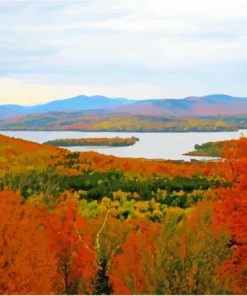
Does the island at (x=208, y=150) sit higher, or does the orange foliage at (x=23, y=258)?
the orange foliage at (x=23, y=258)

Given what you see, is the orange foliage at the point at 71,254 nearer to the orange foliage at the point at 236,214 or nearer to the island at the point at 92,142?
the orange foliage at the point at 236,214

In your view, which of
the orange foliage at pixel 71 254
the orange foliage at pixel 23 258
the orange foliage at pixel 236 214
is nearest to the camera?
the orange foliage at pixel 23 258

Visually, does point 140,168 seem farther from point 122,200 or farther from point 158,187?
point 122,200

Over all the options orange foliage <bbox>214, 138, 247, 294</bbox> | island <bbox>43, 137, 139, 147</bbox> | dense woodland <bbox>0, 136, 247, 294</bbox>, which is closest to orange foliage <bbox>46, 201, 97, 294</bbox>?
dense woodland <bbox>0, 136, 247, 294</bbox>

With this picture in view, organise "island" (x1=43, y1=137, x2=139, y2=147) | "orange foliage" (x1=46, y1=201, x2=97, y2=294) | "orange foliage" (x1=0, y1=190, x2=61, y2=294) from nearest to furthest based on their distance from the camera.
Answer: "orange foliage" (x1=0, y1=190, x2=61, y2=294) → "orange foliage" (x1=46, y1=201, x2=97, y2=294) → "island" (x1=43, y1=137, x2=139, y2=147)

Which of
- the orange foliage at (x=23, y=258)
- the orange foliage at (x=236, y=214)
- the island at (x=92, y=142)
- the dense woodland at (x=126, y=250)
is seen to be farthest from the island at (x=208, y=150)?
the orange foliage at (x=23, y=258)

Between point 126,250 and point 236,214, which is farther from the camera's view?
point 236,214

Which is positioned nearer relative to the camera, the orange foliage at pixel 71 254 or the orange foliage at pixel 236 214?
the orange foliage at pixel 71 254

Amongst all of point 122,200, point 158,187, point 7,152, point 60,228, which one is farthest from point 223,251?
point 7,152

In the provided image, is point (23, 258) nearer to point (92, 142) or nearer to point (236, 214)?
point (236, 214)

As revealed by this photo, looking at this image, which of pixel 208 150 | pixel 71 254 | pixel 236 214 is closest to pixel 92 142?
pixel 208 150

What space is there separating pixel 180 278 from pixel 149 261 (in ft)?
4.58

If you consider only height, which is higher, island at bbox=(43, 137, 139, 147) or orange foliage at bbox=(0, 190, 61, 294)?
orange foliage at bbox=(0, 190, 61, 294)

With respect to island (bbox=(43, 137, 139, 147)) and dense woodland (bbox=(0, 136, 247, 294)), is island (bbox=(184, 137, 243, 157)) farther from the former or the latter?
dense woodland (bbox=(0, 136, 247, 294))
